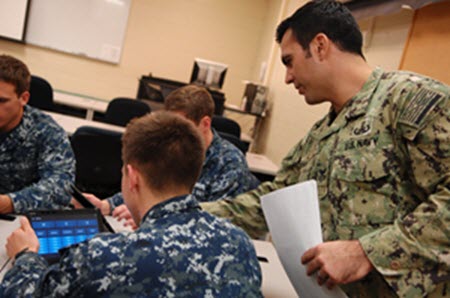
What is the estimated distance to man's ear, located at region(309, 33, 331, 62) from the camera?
1147mm

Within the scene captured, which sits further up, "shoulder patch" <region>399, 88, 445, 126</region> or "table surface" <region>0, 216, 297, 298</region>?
"shoulder patch" <region>399, 88, 445, 126</region>

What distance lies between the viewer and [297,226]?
0.98 m

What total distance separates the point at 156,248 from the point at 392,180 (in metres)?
0.58

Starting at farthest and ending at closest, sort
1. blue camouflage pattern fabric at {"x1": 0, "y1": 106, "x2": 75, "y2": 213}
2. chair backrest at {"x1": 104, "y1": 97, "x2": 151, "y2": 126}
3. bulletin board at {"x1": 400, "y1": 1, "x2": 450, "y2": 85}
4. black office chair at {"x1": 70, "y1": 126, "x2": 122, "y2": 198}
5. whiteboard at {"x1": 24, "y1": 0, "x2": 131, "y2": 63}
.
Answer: whiteboard at {"x1": 24, "y1": 0, "x2": 131, "y2": 63} → chair backrest at {"x1": 104, "y1": 97, "x2": 151, "y2": 126} → black office chair at {"x1": 70, "y1": 126, "x2": 122, "y2": 198} → bulletin board at {"x1": 400, "y1": 1, "x2": 450, "y2": 85} → blue camouflage pattern fabric at {"x1": 0, "y1": 106, "x2": 75, "y2": 213}

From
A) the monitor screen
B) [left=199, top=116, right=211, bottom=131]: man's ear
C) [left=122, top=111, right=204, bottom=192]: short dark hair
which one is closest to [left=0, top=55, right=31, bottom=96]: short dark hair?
[left=199, top=116, right=211, bottom=131]: man's ear

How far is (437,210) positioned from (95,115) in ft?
14.4

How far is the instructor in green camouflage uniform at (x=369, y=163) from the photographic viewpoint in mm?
896

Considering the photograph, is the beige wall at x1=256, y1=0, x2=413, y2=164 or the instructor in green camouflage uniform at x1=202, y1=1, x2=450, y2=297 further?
the beige wall at x1=256, y1=0, x2=413, y2=164

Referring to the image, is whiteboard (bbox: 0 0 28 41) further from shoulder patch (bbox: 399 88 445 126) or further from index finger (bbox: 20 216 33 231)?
shoulder patch (bbox: 399 88 445 126)

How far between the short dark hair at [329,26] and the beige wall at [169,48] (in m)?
4.78

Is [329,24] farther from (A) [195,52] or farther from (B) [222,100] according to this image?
(A) [195,52]

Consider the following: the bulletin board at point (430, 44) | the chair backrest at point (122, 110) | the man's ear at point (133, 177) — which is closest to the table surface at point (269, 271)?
the man's ear at point (133, 177)

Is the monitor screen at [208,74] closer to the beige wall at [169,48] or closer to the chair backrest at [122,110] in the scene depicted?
the beige wall at [169,48]

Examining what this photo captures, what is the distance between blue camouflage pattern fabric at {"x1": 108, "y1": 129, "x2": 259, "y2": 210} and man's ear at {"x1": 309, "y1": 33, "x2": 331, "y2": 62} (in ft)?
3.00
